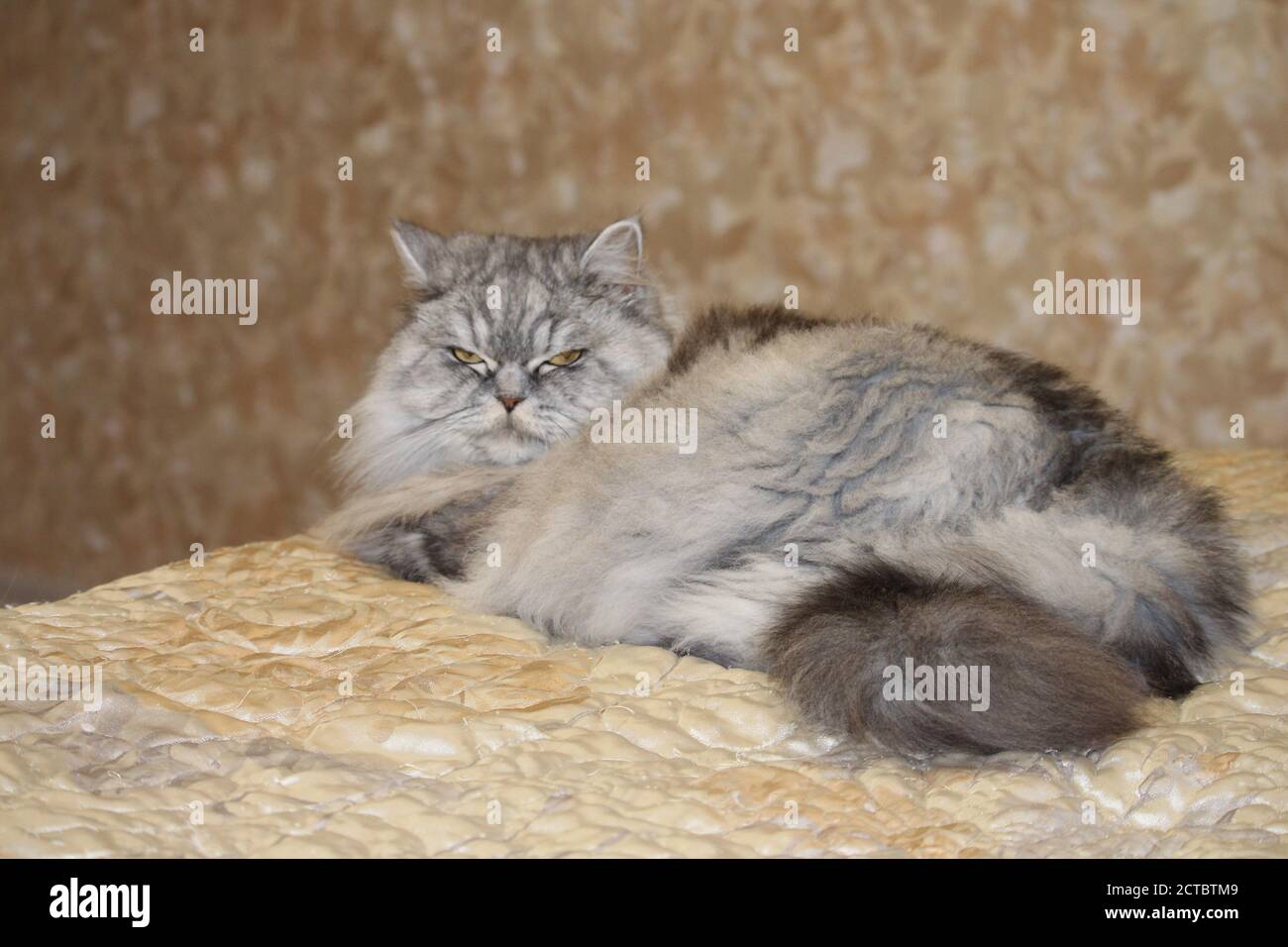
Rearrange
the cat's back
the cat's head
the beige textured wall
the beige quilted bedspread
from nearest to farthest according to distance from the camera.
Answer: the beige quilted bedspread, the cat's back, the cat's head, the beige textured wall

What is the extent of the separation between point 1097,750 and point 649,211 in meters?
2.62

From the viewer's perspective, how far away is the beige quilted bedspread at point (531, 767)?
1.14 meters

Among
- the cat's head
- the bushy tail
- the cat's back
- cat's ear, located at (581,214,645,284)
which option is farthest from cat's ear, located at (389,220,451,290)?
the bushy tail

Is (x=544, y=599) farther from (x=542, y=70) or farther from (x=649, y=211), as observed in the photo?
(x=542, y=70)

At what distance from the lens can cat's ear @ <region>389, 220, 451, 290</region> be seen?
231cm

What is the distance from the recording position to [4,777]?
121 centimetres

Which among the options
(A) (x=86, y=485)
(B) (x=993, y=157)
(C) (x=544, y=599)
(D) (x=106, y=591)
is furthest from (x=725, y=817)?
(A) (x=86, y=485)

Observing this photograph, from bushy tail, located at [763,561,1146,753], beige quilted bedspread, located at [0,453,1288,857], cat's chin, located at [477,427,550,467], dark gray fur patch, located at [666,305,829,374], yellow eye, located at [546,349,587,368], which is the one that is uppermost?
dark gray fur patch, located at [666,305,829,374]

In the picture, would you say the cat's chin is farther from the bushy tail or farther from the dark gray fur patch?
the bushy tail

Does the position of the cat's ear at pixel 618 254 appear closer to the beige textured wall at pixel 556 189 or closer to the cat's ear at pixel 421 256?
the cat's ear at pixel 421 256

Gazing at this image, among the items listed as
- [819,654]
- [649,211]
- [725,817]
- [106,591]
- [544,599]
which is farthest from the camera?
[649,211]

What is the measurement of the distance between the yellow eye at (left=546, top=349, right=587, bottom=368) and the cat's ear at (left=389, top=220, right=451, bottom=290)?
0.96 feet

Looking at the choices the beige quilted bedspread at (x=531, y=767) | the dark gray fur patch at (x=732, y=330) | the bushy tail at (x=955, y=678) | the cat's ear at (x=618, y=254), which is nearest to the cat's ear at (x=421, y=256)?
the cat's ear at (x=618, y=254)

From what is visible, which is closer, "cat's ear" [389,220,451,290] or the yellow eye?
the yellow eye
